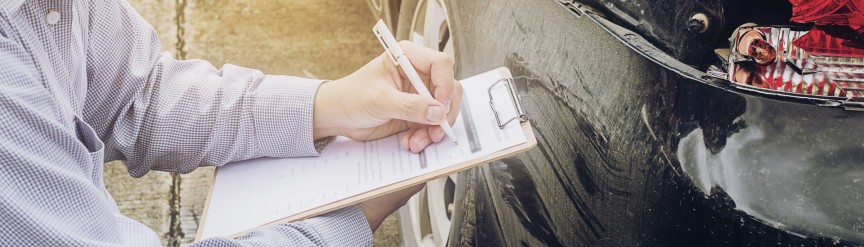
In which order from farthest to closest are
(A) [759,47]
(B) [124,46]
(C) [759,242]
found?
(B) [124,46]
(A) [759,47]
(C) [759,242]

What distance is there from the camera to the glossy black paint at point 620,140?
930 mm

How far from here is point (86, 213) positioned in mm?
1039

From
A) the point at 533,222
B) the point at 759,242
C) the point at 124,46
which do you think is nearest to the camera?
the point at 759,242

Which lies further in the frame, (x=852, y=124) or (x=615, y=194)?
(x=615, y=194)

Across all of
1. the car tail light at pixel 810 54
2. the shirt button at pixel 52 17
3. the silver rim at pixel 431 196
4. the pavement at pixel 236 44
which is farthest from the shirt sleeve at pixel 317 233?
the pavement at pixel 236 44

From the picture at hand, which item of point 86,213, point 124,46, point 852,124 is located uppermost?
point 124,46

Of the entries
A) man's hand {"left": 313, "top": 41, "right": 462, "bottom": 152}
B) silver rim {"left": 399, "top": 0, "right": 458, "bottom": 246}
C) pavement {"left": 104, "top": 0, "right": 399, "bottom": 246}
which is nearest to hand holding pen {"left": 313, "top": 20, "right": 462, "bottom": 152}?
man's hand {"left": 313, "top": 41, "right": 462, "bottom": 152}

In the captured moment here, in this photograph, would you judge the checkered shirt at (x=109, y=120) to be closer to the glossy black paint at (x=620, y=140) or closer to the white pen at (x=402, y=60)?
the white pen at (x=402, y=60)

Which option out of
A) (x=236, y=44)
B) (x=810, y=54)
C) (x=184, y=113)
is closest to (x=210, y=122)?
(x=184, y=113)

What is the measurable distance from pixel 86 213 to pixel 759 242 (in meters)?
0.83

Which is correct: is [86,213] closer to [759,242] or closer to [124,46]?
[124,46]

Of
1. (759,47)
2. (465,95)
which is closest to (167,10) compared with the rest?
(465,95)

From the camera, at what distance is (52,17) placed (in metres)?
1.16

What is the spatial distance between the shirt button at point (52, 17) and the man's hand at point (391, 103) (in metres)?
0.44
